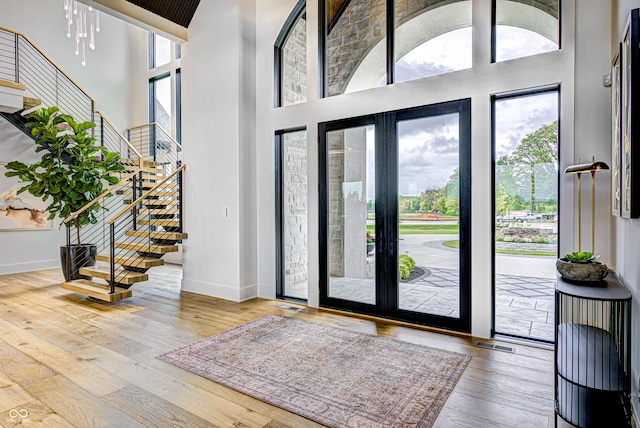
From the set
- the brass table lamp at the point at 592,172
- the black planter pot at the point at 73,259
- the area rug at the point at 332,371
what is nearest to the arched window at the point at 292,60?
the area rug at the point at 332,371

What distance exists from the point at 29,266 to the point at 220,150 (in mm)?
5138

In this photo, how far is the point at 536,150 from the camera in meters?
3.37

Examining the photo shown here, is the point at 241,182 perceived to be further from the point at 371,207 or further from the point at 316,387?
the point at 316,387

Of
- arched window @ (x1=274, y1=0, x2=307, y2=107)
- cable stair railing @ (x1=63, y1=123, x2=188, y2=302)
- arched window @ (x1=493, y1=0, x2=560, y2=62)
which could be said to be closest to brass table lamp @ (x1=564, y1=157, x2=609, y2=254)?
arched window @ (x1=493, y1=0, x2=560, y2=62)

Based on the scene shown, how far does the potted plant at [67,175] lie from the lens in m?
5.88

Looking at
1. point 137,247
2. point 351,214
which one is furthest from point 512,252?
point 137,247

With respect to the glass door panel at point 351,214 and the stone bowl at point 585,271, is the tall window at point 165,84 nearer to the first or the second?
the glass door panel at point 351,214

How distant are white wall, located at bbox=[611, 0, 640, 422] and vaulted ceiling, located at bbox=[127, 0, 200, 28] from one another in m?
5.05

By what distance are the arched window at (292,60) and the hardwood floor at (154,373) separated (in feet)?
9.29

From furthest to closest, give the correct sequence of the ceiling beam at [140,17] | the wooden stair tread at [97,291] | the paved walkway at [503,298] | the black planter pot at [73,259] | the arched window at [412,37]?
1. the black planter pot at [73,259]
2. the wooden stair tread at [97,291]
3. the ceiling beam at [140,17]
4. the paved walkway at [503,298]
5. the arched window at [412,37]

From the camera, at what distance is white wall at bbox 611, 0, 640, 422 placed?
206 cm

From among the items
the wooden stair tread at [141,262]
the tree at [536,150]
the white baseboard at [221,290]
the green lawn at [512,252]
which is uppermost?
the tree at [536,150]

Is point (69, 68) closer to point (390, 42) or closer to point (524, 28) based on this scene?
point (390, 42)

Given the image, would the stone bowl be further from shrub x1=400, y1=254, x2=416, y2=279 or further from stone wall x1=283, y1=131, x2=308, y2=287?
stone wall x1=283, y1=131, x2=308, y2=287
